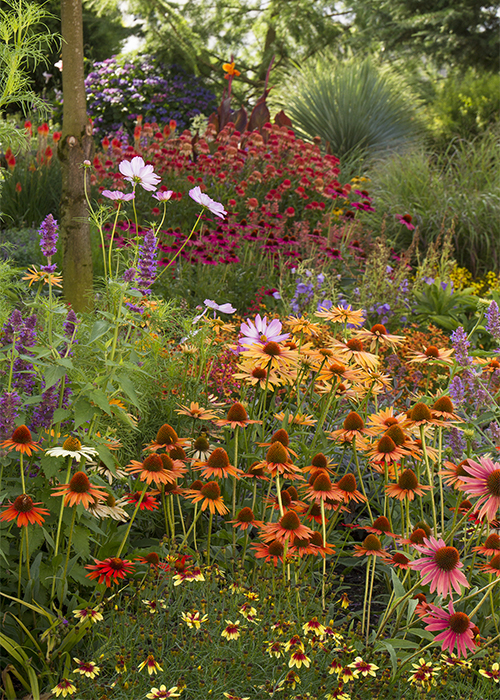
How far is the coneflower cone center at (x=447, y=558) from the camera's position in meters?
1.45

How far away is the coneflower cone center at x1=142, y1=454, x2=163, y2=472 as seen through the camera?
1752mm

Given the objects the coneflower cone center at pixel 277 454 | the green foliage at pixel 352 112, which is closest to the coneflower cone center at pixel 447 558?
the coneflower cone center at pixel 277 454

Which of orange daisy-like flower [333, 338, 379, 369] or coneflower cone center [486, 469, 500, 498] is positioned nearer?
coneflower cone center [486, 469, 500, 498]

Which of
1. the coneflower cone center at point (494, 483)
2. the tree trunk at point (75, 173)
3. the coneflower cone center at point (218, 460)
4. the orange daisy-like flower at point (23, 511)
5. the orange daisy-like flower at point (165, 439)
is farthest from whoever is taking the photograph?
the tree trunk at point (75, 173)

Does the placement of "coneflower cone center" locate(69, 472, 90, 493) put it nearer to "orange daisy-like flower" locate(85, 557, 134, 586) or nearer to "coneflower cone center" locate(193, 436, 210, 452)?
"orange daisy-like flower" locate(85, 557, 134, 586)

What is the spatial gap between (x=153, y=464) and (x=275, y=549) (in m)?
0.40

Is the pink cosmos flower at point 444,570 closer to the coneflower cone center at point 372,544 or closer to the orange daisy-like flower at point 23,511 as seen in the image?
the coneflower cone center at point 372,544

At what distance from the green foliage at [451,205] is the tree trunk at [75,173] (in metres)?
3.29

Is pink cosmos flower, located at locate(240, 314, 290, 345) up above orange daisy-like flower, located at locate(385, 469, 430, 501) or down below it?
above

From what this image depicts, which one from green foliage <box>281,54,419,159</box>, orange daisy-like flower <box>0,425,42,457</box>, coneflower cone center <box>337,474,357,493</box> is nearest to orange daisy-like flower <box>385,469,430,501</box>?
coneflower cone center <box>337,474,357,493</box>

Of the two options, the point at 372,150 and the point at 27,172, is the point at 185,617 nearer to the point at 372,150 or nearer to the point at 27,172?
the point at 27,172

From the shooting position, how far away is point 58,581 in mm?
1826

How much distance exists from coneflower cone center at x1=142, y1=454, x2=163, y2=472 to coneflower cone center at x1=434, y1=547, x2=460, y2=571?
2.46 feet

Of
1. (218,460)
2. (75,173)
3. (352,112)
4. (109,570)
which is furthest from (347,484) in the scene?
Answer: (352,112)
